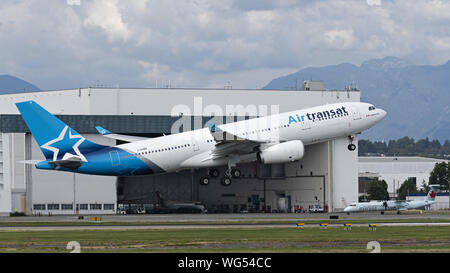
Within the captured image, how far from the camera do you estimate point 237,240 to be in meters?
44.8

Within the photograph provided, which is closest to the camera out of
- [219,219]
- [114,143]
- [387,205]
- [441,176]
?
[219,219]

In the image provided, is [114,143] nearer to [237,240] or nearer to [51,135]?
[51,135]

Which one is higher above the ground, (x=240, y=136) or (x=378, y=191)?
(x=240, y=136)

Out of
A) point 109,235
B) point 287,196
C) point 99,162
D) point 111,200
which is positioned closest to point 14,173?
point 111,200

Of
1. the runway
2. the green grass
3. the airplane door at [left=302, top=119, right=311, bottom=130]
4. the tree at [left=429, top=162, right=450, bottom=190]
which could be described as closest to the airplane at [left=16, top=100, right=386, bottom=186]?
the airplane door at [left=302, top=119, right=311, bottom=130]

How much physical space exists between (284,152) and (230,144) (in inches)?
244

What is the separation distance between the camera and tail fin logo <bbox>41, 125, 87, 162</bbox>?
67.8m

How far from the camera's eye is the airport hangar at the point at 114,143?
102 metres

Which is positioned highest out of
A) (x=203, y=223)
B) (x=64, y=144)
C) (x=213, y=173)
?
(x=64, y=144)

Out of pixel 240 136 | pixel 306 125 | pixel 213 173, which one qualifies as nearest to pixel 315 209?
pixel 213 173

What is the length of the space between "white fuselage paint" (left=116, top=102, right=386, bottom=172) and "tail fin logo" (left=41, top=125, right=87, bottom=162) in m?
6.96

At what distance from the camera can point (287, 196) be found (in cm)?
11369

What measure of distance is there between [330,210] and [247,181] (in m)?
17.9
